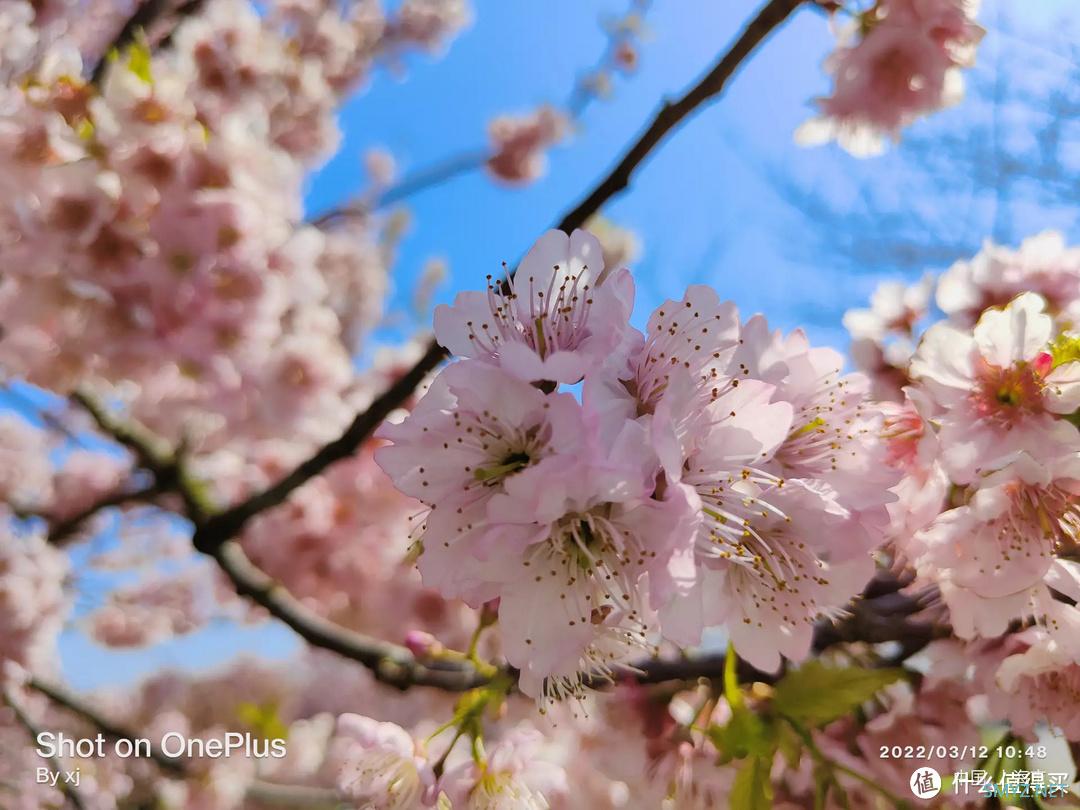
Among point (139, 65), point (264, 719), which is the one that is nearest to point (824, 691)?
point (139, 65)

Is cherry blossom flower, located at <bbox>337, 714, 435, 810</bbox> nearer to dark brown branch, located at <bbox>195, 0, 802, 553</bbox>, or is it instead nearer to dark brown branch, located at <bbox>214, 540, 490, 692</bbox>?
dark brown branch, located at <bbox>214, 540, 490, 692</bbox>

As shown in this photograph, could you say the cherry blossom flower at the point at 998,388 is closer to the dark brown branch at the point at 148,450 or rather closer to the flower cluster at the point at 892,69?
the flower cluster at the point at 892,69

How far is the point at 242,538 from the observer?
7.59ft

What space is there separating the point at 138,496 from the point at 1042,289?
6.78ft

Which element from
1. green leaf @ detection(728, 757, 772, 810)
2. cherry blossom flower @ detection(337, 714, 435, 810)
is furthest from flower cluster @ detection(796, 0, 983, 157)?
cherry blossom flower @ detection(337, 714, 435, 810)

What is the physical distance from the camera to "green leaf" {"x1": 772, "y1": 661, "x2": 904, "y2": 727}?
2.20 feet

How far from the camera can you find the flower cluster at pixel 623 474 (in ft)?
1.42

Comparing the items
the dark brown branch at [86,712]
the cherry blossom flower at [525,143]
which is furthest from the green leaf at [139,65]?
the cherry blossom flower at [525,143]

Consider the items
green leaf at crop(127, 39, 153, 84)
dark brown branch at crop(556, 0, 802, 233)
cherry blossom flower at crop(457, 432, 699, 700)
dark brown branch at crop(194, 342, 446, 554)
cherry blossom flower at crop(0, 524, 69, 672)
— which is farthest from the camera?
cherry blossom flower at crop(0, 524, 69, 672)

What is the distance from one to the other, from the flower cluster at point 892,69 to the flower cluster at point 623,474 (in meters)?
0.81

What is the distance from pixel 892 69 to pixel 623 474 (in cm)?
117

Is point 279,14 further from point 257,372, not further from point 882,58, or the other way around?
point 882,58

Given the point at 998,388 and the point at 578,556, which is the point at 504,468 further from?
the point at 998,388

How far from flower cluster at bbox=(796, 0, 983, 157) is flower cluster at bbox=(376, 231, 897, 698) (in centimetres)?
81
